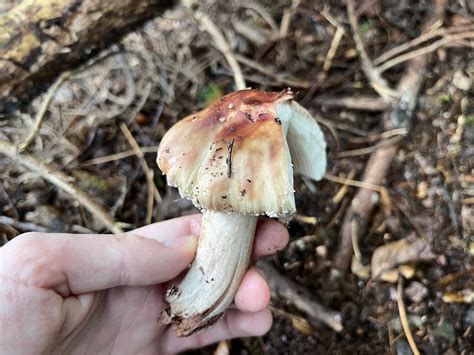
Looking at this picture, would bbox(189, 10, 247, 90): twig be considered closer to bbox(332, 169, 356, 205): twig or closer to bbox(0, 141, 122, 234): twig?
bbox(332, 169, 356, 205): twig

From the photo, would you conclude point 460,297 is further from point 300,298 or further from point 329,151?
point 329,151

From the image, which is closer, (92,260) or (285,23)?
(92,260)

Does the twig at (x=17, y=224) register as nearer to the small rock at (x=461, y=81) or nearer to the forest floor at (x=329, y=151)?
the forest floor at (x=329, y=151)

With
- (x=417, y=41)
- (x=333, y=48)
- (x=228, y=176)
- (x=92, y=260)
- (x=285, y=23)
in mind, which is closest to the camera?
(x=228, y=176)

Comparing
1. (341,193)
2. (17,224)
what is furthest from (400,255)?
(17,224)

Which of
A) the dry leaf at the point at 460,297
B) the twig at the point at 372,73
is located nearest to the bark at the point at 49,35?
the twig at the point at 372,73

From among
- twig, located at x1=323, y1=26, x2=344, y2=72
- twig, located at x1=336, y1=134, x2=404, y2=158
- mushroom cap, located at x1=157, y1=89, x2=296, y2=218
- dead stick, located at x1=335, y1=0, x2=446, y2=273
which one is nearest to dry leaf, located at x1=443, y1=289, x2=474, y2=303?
dead stick, located at x1=335, y1=0, x2=446, y2=273
